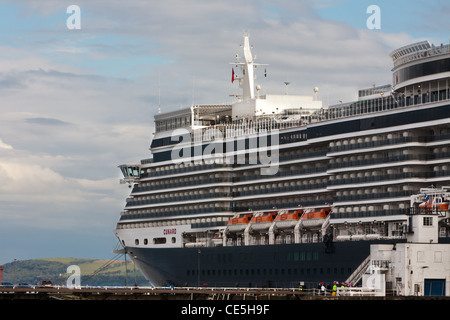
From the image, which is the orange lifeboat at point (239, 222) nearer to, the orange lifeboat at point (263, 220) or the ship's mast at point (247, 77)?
the orange lifeboat at point (263, 220)

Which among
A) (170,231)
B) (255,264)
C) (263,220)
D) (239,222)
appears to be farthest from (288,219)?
(170,231)

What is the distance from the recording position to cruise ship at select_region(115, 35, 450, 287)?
99750mm

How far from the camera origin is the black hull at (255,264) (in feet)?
334

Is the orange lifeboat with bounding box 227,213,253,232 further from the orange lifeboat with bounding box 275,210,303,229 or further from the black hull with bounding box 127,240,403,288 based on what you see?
the orange lifeboat with bounding box 275,210,303,229

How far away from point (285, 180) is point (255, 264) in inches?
347

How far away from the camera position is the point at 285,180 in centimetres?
11394

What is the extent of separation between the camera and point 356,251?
100 meters

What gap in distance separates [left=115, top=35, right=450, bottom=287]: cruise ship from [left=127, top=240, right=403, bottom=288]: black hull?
0.11 meters

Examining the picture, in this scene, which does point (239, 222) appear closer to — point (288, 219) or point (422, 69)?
point (288, 219)

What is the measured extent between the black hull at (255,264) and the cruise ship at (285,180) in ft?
0.38

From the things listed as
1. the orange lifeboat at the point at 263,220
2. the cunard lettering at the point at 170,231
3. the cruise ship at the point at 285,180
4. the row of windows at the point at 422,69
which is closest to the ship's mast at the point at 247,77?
the cruise ship at the point at 285,180
